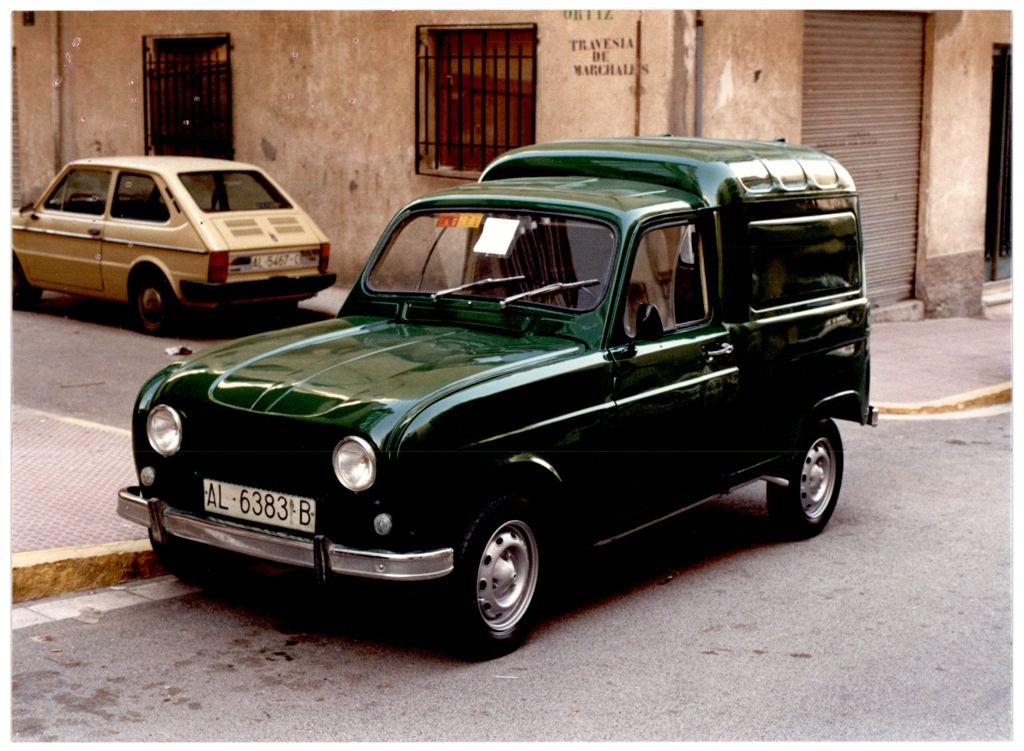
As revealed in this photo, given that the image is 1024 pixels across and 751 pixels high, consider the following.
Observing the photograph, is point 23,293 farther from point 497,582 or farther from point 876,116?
point 497,582

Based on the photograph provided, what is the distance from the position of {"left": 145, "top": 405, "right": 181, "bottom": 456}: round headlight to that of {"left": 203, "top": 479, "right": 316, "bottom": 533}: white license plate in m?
0.23

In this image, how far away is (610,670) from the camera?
548 cm

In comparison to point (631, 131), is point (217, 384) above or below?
below

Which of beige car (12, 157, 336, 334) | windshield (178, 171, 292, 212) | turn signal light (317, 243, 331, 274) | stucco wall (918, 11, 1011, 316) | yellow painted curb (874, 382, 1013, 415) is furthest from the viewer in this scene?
stucco wall (918, 11, 1011, 316)

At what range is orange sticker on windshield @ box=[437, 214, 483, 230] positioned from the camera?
6594 mm

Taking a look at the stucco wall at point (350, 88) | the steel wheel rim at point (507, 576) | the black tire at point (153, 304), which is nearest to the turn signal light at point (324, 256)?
the black tire at point (153, 304)

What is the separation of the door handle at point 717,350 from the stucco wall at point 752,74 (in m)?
6.87

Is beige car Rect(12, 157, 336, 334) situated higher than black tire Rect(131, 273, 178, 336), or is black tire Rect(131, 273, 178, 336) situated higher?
beige car Rect(12, 157, 336, 334)

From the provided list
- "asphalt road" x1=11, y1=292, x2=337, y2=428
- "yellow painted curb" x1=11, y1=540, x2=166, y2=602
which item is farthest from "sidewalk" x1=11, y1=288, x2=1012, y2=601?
"asphalt road" x1=11, y1=292, x2=337, y2=428

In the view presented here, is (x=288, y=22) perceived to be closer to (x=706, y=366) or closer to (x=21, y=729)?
(x=706, y=366)

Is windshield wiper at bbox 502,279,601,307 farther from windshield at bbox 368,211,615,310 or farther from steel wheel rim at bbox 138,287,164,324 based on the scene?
steel wheel rim at bbox 138,287,164,324

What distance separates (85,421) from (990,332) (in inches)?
379

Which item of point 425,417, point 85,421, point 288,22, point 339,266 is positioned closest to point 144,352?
point 85,421

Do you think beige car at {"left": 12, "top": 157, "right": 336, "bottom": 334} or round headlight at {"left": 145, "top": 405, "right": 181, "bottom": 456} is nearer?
round headlight at {"left": 145, "top": 405, "right": 181, "bottom": 456}
